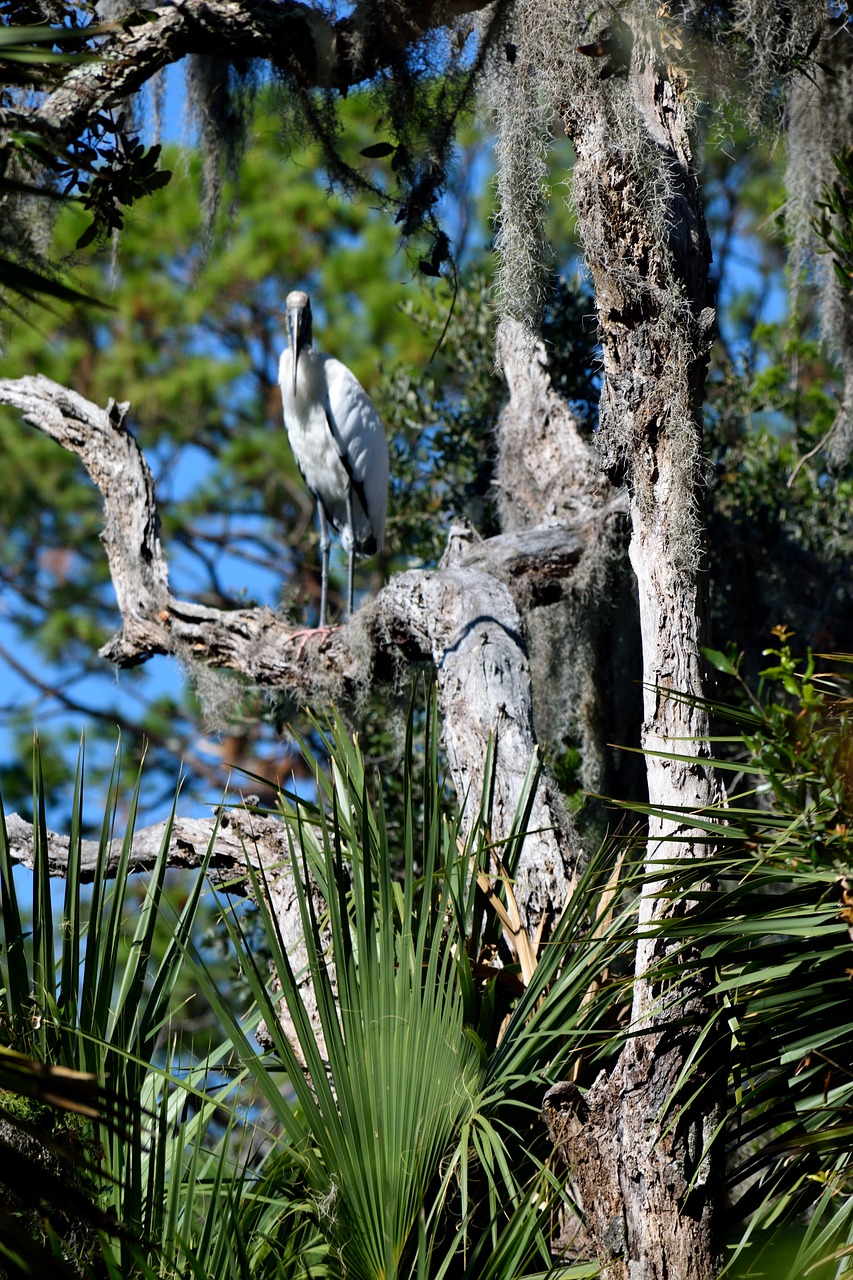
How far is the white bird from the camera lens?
6246 mm

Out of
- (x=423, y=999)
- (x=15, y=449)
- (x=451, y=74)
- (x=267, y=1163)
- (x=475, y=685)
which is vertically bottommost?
(x=267, y=1163)

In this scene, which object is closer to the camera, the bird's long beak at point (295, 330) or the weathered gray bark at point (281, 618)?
the weathered gray bark at point (281, 618)

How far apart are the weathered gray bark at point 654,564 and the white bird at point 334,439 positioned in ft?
12.9

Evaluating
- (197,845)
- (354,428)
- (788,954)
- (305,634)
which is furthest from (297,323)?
(788,954)

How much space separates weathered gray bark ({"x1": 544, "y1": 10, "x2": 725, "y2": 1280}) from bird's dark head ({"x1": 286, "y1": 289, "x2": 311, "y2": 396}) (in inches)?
167

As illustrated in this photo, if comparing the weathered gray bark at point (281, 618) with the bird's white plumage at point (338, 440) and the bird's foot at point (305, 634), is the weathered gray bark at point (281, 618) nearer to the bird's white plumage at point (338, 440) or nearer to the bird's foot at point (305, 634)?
the bird's foot at point (305, 634)

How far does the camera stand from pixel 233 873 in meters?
3.61

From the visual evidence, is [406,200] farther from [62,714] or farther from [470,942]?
[62,714]

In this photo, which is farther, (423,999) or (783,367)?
(783,367)

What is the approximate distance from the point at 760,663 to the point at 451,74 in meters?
3.06

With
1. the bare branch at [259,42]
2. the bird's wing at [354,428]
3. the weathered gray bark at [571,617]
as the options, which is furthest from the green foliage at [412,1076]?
the bird's wing at [354,428]

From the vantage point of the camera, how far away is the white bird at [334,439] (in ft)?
20.5

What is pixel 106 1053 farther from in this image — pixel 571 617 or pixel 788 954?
pixel 571 617

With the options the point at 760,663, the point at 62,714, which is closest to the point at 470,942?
the point at 760,663
